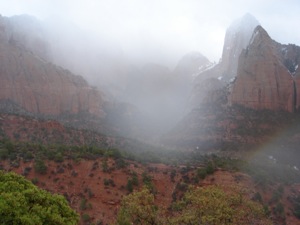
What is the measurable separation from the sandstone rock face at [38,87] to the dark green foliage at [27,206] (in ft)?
347

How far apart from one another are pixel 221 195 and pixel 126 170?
31824 mm

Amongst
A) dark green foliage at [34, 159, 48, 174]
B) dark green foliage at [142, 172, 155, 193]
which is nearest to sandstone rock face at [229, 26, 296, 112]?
dark green foliage at [142, 172, 155, 193]

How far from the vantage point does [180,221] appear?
75.0ft

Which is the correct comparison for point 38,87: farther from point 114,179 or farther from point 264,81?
point 114,179

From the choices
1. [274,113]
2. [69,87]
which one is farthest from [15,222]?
[69,87]

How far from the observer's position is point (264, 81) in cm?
11344

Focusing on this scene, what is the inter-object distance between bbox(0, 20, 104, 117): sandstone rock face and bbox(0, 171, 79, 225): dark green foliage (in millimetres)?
105895

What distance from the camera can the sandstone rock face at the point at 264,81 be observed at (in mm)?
110812

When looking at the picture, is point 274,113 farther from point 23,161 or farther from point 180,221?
point 180,221

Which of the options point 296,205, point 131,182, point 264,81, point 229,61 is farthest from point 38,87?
point 296,205

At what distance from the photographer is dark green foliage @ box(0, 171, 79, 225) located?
19625mm

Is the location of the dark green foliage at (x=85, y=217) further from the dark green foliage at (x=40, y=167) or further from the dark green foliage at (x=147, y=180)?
the dark green foliage at (x=40, y=167)

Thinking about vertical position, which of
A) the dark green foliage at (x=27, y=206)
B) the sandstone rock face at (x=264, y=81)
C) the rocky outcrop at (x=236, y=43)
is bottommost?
the dark green foliage at (x=27, y=206)

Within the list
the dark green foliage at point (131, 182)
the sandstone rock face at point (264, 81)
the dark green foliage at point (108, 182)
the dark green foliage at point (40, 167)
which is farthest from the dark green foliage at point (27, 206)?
the sandstone rock face at point (264, 81)
